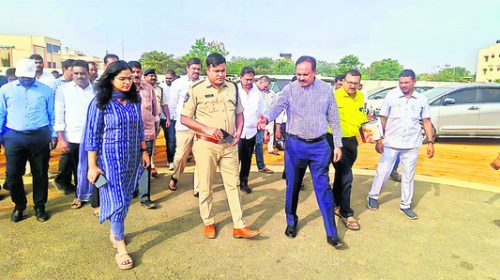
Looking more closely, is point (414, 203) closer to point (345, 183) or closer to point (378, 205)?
point (378, 205)

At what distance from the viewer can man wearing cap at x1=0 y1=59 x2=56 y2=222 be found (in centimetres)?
366

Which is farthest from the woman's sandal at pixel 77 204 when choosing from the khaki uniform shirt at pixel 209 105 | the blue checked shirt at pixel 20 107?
the khaki uniform shirt at pixel 209 105

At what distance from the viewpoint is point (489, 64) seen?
6525cm

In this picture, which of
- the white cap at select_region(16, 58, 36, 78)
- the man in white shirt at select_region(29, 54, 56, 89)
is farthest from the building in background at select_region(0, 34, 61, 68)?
the white cap at select_region(16, 58, 36, 78)

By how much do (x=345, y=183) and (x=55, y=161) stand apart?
226 inches

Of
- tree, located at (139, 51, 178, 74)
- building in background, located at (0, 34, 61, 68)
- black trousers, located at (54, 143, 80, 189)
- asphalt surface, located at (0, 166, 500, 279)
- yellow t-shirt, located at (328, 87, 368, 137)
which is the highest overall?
building in background, located at (0, 34, 61, 68)

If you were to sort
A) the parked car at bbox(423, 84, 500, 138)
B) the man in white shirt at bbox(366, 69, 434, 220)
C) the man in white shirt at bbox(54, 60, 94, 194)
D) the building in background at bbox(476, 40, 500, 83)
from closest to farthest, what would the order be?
1. the man in white shirt at bbox(54, 60, 94, 194)
2. the man in white shirt at bbox(366, 69, 434, 220)
3. the parked car at bbox(423, 84, 500, 138)
4. the building in background at bbox(476, 40, 500, 83)

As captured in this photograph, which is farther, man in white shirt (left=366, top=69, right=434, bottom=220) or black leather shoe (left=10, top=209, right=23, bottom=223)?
man in white shirt (left=366, top=69, right=434, bottom=220)

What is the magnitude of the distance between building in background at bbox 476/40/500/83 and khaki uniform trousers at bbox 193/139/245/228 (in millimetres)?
74003

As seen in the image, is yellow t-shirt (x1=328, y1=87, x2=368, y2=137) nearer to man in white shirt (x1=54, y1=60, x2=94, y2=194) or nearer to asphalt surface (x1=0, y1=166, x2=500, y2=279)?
asphalt surface (x1=0, y1=166, x2=500, y2=279)

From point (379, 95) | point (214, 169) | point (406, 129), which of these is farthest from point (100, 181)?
point (379, 95)

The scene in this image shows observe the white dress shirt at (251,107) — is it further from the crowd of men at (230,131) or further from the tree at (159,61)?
the tree at (159,61)

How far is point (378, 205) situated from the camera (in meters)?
4.50

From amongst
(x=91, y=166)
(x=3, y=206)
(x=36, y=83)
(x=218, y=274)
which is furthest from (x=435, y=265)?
(x=3, y=206)
